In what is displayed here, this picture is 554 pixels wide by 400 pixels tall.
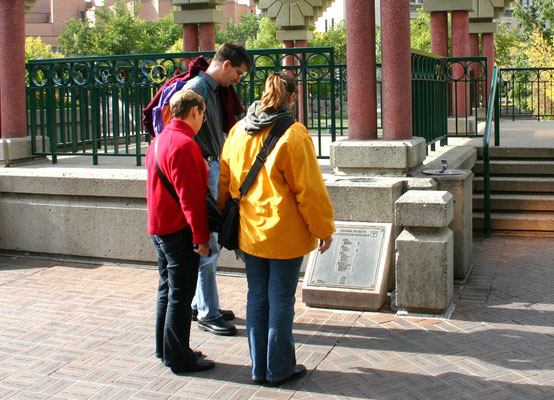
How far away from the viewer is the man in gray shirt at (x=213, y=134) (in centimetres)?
551

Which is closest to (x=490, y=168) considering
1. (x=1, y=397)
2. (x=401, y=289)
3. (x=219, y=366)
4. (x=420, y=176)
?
(x=420, y=176)

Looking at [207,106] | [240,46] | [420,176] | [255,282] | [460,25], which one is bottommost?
[255,282]

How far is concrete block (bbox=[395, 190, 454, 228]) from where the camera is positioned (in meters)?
6.02

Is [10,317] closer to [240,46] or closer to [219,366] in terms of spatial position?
[219,366]

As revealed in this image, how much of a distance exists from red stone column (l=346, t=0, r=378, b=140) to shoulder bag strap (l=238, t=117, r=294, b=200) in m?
2.87

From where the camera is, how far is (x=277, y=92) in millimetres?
4531

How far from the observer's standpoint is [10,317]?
6.27 meters

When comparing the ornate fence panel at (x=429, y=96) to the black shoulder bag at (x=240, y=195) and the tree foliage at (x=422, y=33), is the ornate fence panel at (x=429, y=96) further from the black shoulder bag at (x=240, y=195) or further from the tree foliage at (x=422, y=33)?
the tree foliage at (x=422, y=33)

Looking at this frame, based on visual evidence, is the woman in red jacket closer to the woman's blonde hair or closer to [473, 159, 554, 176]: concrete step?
the woman's blonde hair

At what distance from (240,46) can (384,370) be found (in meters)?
2.43

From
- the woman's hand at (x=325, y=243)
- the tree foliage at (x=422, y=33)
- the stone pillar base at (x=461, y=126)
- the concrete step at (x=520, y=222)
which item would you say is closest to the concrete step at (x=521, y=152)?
the concrete step at (x=520, y=222)

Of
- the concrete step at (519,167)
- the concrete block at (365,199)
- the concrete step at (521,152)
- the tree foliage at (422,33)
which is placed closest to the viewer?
the concrete block at (365,199)

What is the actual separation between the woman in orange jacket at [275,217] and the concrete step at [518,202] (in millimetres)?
5476

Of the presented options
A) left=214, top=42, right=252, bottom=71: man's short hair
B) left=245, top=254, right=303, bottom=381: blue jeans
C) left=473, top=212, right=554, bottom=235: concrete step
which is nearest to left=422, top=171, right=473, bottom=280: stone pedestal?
left=473, top=212, right=554, bottom=235: concrete step
